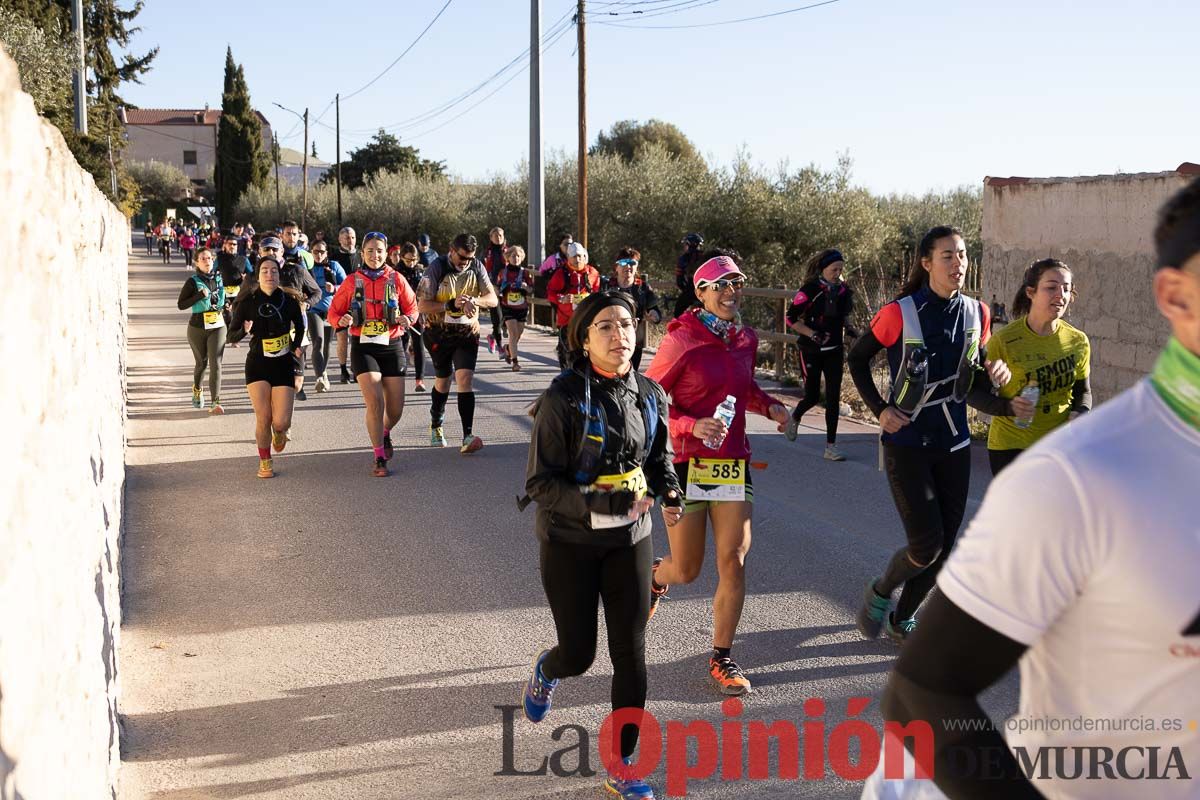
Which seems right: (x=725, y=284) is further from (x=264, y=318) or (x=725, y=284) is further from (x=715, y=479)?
(x=264, y=318)

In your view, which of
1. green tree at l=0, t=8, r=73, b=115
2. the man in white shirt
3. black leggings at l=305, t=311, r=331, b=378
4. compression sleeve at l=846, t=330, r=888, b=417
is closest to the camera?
the man in white shirt

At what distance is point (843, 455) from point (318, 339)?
7693mm

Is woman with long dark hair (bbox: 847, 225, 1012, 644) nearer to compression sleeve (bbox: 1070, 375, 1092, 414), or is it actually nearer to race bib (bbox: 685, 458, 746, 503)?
compression sleeve (bbox: 1070, 375, 1092, 414)

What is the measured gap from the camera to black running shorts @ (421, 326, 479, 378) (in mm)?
11188

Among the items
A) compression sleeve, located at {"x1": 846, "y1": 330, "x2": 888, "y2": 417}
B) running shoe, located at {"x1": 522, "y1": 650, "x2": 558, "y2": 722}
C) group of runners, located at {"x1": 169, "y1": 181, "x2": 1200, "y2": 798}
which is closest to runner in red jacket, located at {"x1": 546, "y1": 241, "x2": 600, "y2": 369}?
group of runners, located at {"x1": 169, "y1": 181, "x2": 1200, "y2": 798}

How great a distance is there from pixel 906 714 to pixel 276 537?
721 centimetres

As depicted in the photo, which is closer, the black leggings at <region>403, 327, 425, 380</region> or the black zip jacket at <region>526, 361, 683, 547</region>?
the black zip jacket at <region>526, 361, 683, 547</region>

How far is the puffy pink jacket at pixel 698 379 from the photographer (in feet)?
17.7

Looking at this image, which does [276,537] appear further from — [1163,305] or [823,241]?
[823,241]

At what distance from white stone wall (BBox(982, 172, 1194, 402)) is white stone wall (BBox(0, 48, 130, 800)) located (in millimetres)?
10230

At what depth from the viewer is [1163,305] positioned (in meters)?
1.60

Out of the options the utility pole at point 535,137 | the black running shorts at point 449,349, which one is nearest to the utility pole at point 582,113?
the utility pole at point 535,137

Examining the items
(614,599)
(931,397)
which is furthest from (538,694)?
(931,397)

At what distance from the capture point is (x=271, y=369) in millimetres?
10195
